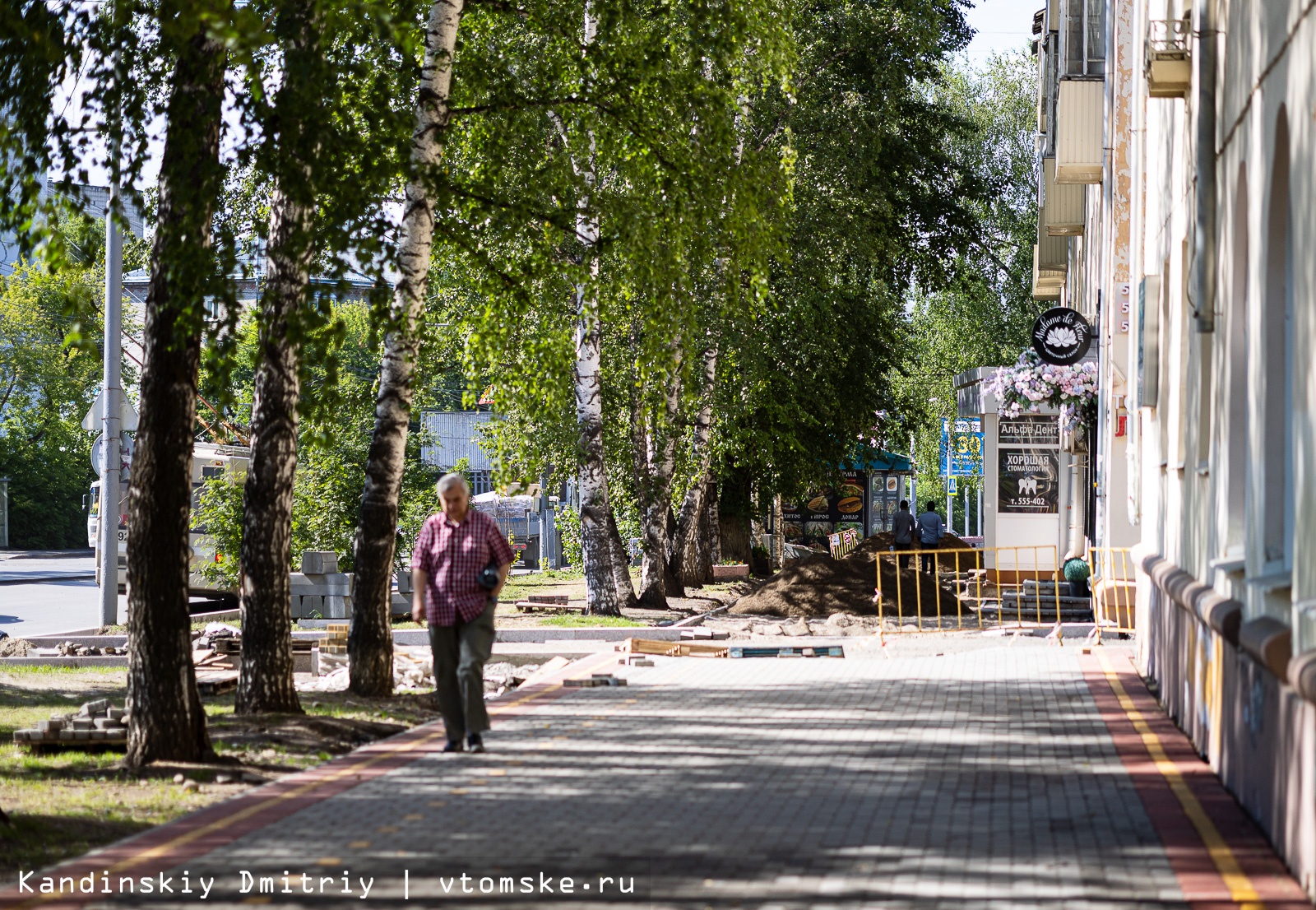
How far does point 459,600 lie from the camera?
1059cm

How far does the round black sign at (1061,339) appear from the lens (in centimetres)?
2497

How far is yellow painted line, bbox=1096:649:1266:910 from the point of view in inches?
248

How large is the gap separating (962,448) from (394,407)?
4374 cm

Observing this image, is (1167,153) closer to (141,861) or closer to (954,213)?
(141,861)

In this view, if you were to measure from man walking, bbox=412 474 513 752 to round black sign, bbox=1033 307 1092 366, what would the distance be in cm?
1584

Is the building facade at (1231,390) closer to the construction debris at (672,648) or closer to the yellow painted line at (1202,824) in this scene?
the yellow painted line at (1202,824)

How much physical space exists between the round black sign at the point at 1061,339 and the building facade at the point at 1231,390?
246 inches

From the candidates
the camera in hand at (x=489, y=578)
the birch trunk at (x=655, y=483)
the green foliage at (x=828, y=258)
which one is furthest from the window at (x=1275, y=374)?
the birch trunk at (x=655, y=483)

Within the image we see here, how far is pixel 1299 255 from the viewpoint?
7035mm

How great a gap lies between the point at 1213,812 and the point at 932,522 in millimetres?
22511

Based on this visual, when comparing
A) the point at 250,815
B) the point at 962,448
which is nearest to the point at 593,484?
the point at 250,815

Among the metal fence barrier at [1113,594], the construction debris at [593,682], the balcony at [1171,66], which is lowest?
the construction debris at [593,682]

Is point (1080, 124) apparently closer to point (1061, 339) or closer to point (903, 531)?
point (1061, 339)

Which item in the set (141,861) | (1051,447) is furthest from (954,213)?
(141,861)
